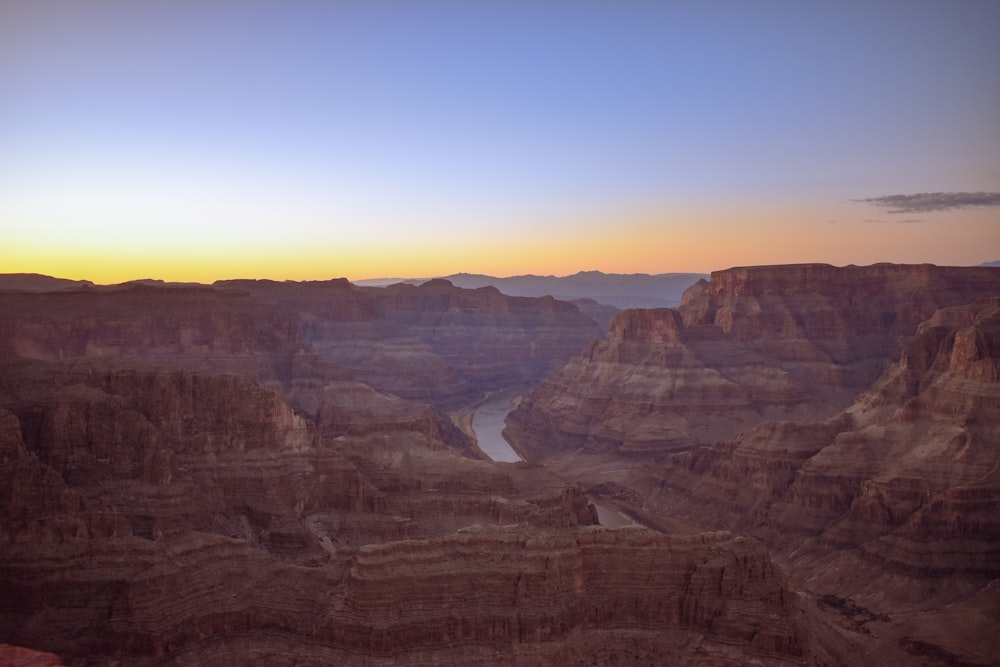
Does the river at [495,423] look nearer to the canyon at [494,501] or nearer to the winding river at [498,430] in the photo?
the winding river at [498,430]

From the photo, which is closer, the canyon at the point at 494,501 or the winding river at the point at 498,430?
the canyon at the point at 494,501

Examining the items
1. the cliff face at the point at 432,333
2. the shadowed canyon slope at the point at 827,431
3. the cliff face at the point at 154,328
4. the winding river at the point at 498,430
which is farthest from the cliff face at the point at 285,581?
the cliff face at the point at 432,333

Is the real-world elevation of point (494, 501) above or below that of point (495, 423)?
above

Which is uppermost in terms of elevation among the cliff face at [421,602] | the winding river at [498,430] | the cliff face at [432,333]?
the cliff face at [432,333]

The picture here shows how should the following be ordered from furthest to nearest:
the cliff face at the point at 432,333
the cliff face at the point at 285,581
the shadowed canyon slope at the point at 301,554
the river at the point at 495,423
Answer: the cliff face at the point at 432,333, the river at the point at 495,423, the shadowed canyon slope at the point at 301,554, the cliff face at the point at 285,581

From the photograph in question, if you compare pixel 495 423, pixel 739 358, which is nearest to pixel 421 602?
pixel 739 358

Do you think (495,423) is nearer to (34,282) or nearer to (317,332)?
(317,332)
